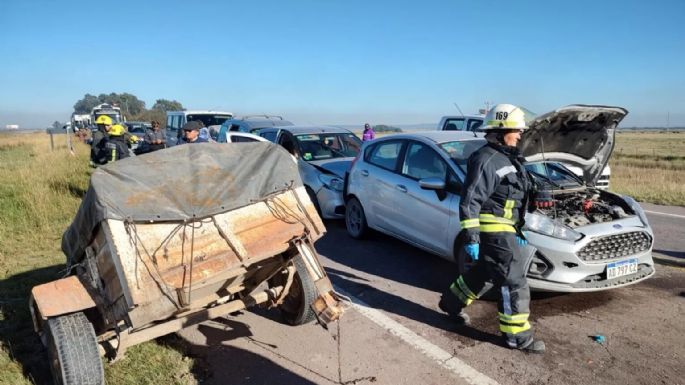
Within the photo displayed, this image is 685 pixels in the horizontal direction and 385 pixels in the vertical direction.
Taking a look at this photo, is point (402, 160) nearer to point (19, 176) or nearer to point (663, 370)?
point (663, 370)

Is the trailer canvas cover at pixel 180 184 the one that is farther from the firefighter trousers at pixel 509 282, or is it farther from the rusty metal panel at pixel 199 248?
the firefighter trousers at pixel 509 282

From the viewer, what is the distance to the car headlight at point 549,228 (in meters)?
4.10

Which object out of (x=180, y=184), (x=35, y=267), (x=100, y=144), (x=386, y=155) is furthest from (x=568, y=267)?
(x=100, y=144)

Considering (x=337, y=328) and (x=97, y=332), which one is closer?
(x=97, y=332)

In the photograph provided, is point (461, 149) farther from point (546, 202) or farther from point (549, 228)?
point (549, 228)

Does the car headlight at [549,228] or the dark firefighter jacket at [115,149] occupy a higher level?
the dark firefighter jacket at [115,149]

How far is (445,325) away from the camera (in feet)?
13.4

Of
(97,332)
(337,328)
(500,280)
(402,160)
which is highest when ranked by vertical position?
(402,160)

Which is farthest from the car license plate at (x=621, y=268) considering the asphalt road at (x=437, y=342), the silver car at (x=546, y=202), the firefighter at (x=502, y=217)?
the firefighter at (x=502, y=217)

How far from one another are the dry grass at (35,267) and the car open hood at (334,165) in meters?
4.07

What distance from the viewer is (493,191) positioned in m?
3.63

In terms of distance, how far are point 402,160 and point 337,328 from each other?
103 inches

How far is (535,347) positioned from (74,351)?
3283 millimetres

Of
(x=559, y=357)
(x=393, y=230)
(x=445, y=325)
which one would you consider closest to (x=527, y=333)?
(x=559, y=357)
